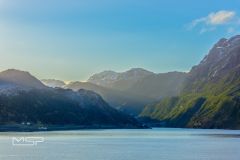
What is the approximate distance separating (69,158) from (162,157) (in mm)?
24513

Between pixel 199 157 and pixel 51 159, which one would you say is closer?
pixel 51 159

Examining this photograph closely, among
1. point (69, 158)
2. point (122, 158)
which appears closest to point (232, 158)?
point (122, 158)

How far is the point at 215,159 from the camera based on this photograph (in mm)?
129125

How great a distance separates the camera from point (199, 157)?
5325 inches

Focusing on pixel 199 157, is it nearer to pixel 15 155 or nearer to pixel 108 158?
pixel 108 158

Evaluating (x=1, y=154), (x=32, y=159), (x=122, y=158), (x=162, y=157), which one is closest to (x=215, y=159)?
(x=162, y=157)

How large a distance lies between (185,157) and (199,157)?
364 centimetres

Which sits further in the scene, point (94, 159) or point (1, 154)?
point (1, 154)

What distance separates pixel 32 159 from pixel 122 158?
22241mm

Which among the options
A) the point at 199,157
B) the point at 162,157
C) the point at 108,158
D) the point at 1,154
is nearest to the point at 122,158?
→ the point at 108,158

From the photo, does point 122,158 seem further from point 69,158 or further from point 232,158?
point 232,158

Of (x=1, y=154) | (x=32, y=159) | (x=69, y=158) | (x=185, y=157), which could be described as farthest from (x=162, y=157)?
(x=1, y=154)

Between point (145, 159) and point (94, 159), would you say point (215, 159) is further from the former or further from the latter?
point (94, 159)

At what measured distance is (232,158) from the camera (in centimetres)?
13188
